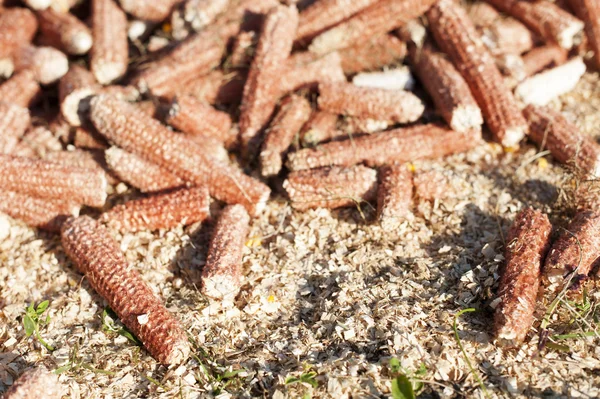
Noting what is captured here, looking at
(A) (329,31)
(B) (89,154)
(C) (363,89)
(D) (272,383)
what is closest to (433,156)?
(C) (363,89)

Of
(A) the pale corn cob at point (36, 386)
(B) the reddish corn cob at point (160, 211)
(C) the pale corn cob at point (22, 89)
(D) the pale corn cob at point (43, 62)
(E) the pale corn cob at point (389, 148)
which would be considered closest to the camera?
(A) the pale corn cob at point (36, 386)

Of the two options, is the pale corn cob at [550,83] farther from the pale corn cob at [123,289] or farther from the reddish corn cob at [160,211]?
the pale corn cob at [123,289]

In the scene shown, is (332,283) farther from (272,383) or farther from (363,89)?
(363,89)

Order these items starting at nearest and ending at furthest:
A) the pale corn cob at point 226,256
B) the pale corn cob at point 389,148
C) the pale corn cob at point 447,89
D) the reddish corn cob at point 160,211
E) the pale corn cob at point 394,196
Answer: the pale corn cob at point 226,256
the pale corn cob at point 394,196
the reddish corn cob at point 160,211
the pale corn cob at point 389,148
the pale corn cob at point 447,89

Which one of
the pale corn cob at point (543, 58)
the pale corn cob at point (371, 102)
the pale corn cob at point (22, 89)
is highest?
the pale corn cob at point (22, 89)

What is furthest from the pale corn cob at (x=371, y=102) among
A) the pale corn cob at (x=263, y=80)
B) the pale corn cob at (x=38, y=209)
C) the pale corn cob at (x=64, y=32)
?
the pale corn cob at (x=64, y=32)

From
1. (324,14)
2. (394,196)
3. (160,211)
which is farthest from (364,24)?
(160,211)
